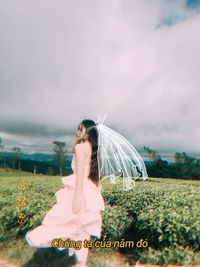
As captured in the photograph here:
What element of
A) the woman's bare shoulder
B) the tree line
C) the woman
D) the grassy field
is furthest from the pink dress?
the tree line

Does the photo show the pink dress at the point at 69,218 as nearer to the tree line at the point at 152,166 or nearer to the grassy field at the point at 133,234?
the grassy field at the point at 133,234

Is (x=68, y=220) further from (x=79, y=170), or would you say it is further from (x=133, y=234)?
(x=133, y=234)

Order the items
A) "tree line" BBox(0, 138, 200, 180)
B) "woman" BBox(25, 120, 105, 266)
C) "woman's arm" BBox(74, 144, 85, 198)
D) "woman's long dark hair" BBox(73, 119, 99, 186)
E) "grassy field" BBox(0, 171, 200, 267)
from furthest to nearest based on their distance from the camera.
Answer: "tree line" BBox(0, 138, 200, 180), "grassy field" BBox(0, 171, 200, 267), "woman's long dark hair" BBox(73, 119, 99, 186), "woman" BBox(25, 120, 105, 266), "woman's arm" BBox(74, 144, 85, 198)

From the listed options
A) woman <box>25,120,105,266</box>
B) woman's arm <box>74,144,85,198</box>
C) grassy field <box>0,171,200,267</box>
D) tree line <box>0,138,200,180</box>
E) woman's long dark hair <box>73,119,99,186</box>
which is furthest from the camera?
tree line <box>0,138,200,180</box>

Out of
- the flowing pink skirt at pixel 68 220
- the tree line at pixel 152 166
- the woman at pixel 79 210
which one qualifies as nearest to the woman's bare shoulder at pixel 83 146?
the woman at pixel 79 210

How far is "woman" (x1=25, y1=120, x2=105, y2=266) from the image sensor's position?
3.77 metres

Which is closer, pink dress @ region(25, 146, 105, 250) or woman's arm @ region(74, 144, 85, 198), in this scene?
woman's arm @ region(74, 144, 85, 198)

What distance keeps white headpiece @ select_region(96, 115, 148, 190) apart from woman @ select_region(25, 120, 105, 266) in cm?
35

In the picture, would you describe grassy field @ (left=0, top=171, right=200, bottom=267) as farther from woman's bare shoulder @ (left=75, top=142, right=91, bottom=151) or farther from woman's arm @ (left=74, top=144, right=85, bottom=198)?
woman's bare shoulder @ (left=75, top=142, right=91, bottom=151)

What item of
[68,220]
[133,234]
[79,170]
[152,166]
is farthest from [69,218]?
[152,166]

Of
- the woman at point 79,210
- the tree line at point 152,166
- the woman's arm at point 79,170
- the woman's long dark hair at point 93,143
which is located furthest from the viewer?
the tree line at point 152,166

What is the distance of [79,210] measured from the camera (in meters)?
3.75

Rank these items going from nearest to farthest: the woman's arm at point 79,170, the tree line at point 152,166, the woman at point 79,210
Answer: the woman's arm at point 79,170 < the woman at point 79,210 < the tree line at point 152,166

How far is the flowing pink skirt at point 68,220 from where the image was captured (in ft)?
12.4
